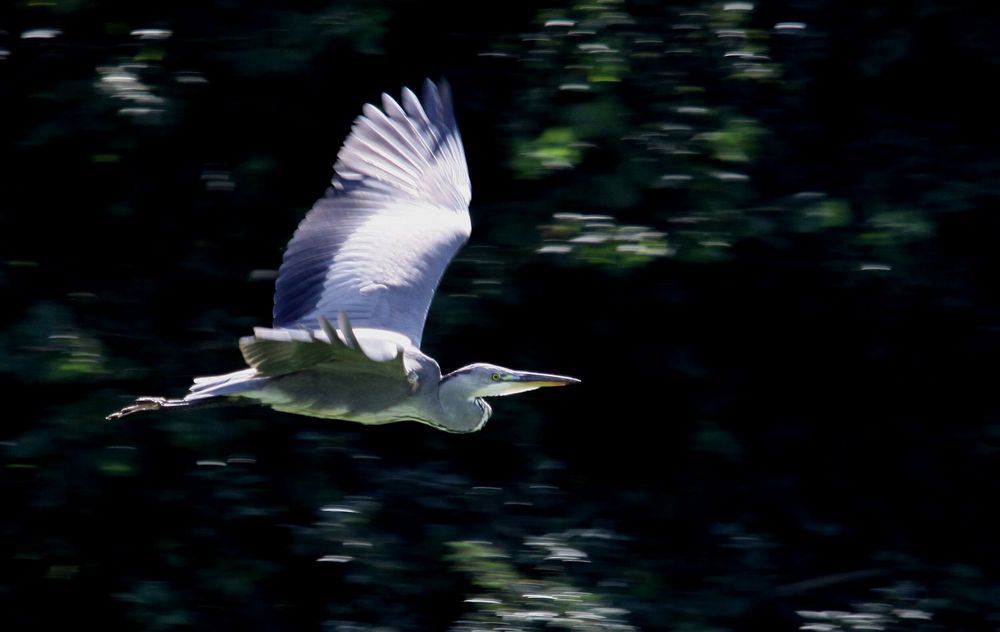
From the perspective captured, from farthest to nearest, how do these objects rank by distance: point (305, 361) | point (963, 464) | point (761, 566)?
1. point (963, 464)
2. point (761, 566)
3. point (305, 361)

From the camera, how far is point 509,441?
480cm

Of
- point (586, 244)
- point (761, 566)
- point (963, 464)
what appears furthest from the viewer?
point (963, 464)

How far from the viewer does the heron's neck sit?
177 inches

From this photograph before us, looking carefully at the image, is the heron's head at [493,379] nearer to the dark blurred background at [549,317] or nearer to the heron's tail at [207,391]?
the dark blurred background at [549,317]

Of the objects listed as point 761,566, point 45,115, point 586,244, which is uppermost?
point 45,115

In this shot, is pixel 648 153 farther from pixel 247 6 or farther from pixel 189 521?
pixel 189 521

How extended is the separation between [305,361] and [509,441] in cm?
97

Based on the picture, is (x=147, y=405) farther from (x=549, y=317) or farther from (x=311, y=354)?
(x=549, y=317)

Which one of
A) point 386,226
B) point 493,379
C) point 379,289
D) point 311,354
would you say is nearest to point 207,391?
point 311,354

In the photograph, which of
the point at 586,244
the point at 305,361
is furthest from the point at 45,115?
the point at 586,244

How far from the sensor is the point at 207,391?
423 centimetres

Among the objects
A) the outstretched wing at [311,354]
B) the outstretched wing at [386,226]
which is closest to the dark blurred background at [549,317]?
the outstretched wing at [386,226]

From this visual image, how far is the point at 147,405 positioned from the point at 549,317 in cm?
139

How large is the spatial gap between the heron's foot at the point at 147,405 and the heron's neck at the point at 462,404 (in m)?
0.79
